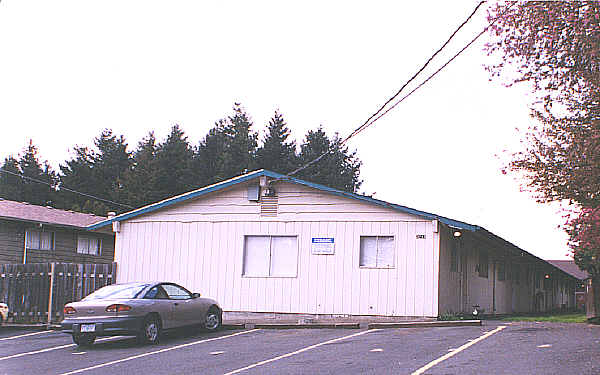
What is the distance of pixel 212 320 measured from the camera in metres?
18.8

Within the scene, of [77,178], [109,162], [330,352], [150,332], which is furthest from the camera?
[109,162]

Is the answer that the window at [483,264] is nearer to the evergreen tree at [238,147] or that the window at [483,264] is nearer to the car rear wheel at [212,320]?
the car rear wheel at [212,320]

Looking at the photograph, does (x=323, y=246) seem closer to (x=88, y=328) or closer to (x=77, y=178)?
(x=88, y=328)

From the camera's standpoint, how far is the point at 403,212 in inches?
807

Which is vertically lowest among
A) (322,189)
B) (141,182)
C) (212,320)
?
(212,320)

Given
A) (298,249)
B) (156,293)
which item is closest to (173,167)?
(298,249)

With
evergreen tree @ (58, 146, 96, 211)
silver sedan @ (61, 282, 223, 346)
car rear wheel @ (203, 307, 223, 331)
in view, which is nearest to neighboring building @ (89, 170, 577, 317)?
car rear wheel @ (203, 307, 223, 331)

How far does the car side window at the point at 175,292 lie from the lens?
17.7m

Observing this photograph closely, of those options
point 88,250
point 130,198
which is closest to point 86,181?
point 130,198

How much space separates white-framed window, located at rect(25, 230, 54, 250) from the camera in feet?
102

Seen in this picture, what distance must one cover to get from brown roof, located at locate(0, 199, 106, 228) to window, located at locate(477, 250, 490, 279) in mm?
16877

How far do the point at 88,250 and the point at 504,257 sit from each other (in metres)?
18.4

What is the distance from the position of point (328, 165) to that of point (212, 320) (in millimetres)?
34072

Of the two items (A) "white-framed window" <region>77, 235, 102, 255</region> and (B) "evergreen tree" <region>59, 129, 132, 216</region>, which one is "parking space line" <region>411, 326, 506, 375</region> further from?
(B) "evergreen tree" <region>59, 129, 132, 216</region>
